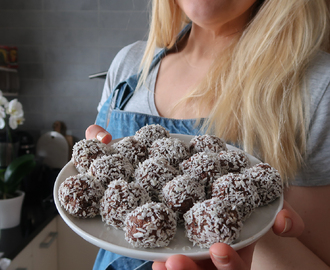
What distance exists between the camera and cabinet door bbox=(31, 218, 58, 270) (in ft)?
5.58

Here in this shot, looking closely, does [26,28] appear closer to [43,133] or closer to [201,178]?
[43,133]

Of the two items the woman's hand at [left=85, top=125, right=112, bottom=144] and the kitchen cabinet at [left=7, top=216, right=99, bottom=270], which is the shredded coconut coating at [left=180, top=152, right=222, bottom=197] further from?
the kitchen cabinet at [left=7, top=216, right=99, bottom=270]

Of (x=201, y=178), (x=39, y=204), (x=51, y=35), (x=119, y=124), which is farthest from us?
(x=51, y=35)

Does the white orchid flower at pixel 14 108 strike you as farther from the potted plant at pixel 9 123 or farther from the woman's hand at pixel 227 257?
the woman's hand at pixel 227 257

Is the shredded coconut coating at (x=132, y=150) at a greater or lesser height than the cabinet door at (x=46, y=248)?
greater

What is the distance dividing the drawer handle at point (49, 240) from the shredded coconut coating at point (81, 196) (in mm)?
1487

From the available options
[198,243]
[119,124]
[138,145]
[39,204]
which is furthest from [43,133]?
[198,243]

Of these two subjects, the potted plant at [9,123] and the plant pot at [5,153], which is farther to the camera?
the plant pot at [5,153]

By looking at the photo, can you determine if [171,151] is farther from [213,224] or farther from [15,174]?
[15,174]

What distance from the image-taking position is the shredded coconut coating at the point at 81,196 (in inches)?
19.1

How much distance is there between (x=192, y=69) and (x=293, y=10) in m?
0.37

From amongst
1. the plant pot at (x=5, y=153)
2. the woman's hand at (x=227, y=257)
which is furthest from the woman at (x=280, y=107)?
the plant pot at (x=5, y=153)

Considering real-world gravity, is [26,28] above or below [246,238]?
above

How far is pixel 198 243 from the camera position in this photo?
0.44 metres
